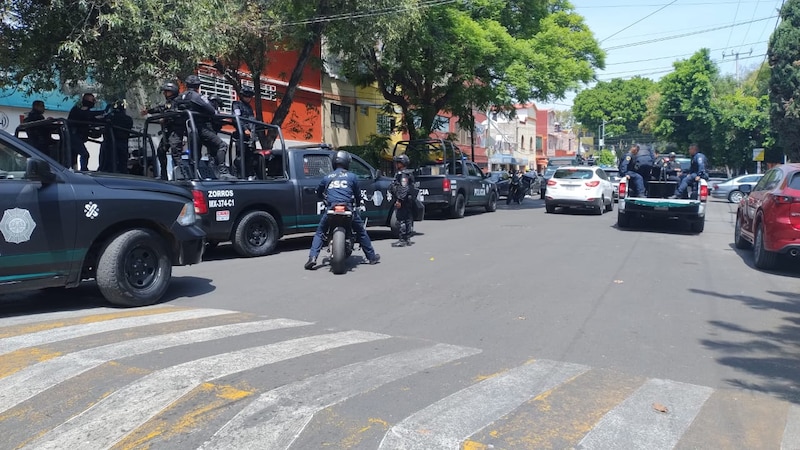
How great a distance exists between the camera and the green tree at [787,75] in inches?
1177

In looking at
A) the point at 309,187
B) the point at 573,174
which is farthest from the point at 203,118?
the point at 573,174

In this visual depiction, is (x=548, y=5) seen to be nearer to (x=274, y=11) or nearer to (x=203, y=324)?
(x=274, y=11)

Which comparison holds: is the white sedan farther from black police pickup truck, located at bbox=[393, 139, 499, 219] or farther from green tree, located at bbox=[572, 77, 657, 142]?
green tree, located at bbox=[572, 77, 657, 142]

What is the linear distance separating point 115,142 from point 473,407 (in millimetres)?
9141

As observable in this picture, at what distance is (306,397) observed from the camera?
13.3 feet

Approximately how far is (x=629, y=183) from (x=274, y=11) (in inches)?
396

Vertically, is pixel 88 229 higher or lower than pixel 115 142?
lower

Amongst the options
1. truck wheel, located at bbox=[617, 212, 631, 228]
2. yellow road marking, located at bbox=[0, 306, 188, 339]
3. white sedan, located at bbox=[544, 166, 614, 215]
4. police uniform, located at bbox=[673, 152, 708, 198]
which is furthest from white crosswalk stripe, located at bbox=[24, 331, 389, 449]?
white sedan, located at bbox=[544, 166, 614, 215]

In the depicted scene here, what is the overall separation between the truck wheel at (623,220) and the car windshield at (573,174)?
3510 millimetres

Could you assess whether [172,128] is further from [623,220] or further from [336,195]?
[623,220]

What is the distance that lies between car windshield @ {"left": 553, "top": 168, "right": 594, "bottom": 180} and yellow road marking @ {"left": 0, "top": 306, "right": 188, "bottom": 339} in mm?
14696

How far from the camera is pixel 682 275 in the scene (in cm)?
904

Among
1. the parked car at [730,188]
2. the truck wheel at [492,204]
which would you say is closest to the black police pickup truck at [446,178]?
the truck wheel at [492,204]

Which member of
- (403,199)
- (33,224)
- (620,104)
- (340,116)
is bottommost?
(403,199)
